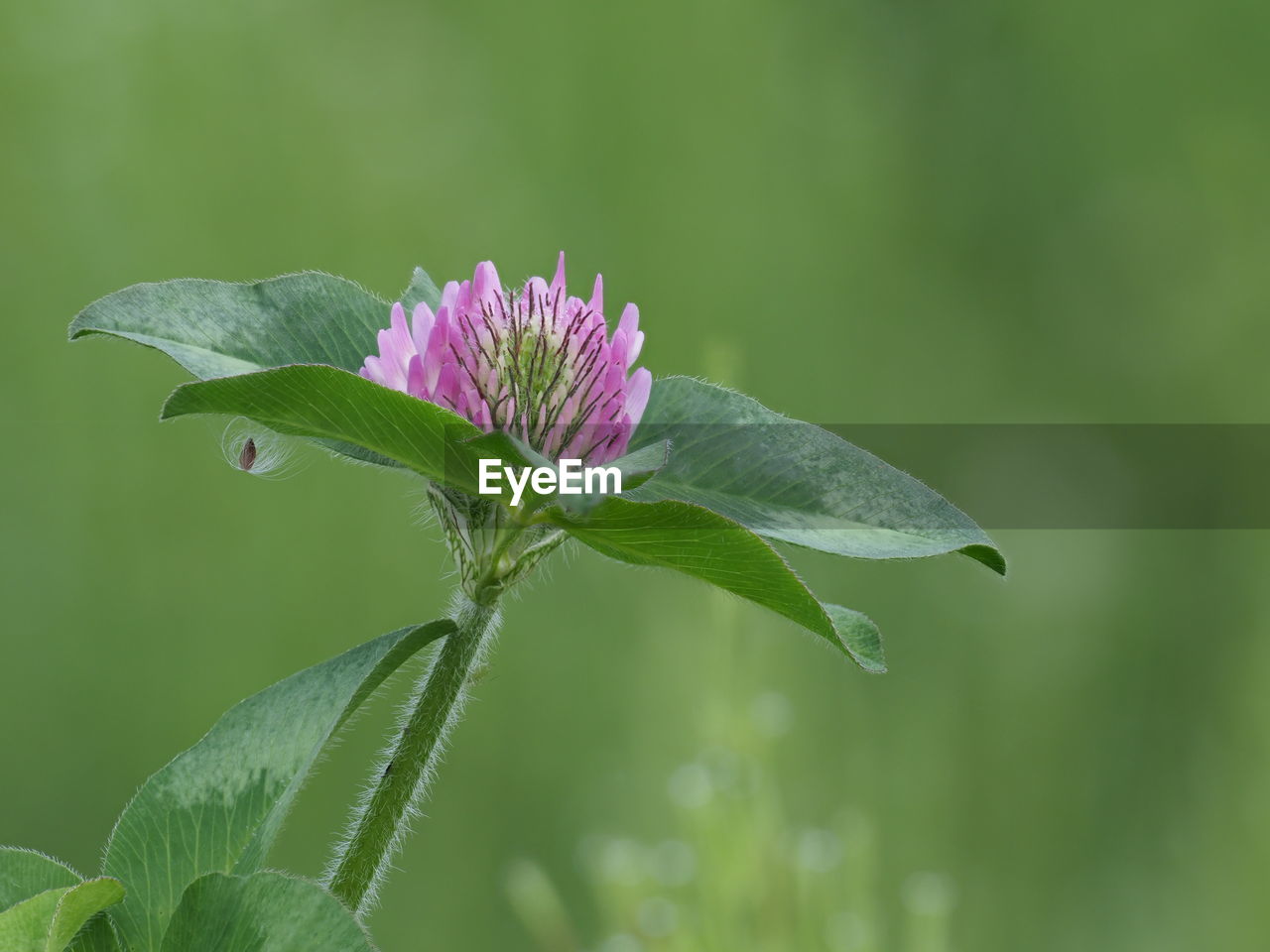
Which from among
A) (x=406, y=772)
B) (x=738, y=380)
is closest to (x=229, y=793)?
(x=406, y=772)

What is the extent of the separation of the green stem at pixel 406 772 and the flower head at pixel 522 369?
0.04 metres

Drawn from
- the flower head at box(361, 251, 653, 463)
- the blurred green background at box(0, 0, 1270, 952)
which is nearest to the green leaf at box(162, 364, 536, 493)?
the flower head at box(361, 251, 653, 463)

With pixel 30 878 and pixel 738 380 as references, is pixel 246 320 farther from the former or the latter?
pixel 738 380

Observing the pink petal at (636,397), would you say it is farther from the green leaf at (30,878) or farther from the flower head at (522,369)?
the green leaf at (30,878)

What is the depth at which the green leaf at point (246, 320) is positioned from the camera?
0.69 feet

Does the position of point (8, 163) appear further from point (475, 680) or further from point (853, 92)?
point (475, 680)

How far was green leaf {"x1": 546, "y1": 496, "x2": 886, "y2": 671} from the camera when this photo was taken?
0.19 metres

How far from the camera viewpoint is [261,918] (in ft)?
0.57

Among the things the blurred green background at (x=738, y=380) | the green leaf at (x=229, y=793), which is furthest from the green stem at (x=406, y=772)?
the blurred green background at (x=738, y=380)

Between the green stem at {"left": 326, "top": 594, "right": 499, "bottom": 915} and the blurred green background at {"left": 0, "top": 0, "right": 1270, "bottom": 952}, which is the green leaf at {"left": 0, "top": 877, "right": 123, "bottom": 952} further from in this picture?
the blurred green background at {"left": 0, "top": 0, "right": 1270, "bottom": 952}

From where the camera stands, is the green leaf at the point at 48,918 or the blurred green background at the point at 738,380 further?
the blurred green background at the point at 738,380

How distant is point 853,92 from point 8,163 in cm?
79

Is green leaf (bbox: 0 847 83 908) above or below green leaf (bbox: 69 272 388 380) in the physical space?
below

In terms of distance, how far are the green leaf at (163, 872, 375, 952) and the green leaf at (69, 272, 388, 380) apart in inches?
2.9
